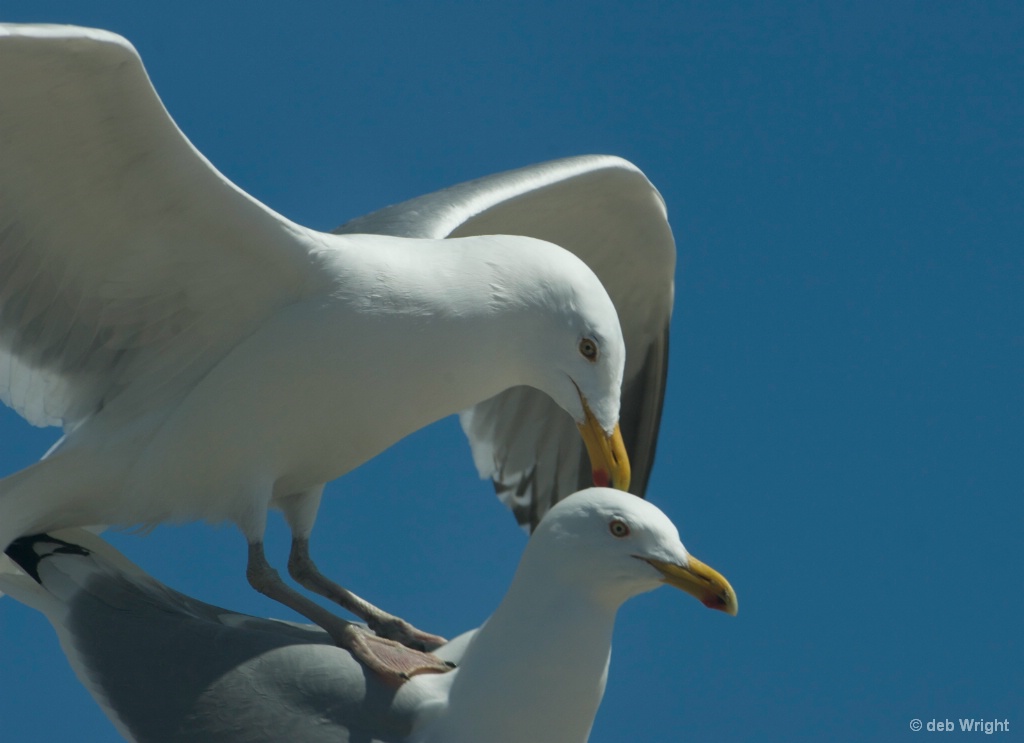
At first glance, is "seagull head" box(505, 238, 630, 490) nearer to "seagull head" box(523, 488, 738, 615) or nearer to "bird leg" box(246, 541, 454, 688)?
"seagull head" box(523, 488, 738, 615)

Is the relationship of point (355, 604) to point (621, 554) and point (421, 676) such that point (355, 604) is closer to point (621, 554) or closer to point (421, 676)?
point (421, 676)

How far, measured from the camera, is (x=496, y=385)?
4.80 m

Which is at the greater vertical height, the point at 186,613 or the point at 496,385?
the point at 496,385

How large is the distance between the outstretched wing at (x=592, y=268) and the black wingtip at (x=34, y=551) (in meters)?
1.48

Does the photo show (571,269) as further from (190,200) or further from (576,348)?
(190,200)

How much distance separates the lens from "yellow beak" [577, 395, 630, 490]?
15.4 feet

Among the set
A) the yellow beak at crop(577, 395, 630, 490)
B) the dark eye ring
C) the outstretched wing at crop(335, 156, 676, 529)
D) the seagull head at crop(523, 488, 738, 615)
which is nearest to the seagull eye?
the seagull head at crop(523, 488, 738, 615)

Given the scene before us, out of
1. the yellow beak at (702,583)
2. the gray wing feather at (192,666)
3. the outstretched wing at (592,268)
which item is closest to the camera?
the yellow beak at (702,583)

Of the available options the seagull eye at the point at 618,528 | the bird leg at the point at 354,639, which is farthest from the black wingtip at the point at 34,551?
the seagull eye at the point at 618,528

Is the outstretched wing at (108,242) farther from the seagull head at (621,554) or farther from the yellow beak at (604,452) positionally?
the seagull head at (621,554)

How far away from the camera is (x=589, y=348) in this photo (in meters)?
4.70

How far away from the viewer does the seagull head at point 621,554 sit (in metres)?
4.23

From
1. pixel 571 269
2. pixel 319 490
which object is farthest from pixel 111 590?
pixel 571 269

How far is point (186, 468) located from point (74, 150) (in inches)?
32.9
